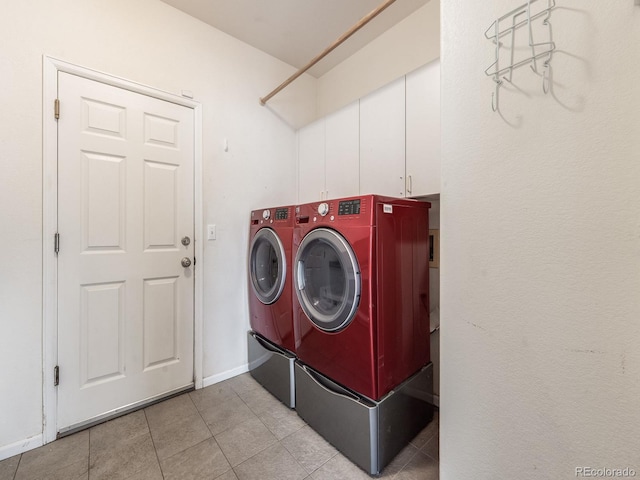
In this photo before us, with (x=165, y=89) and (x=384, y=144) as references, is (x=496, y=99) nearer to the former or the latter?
(x=384, y=144)

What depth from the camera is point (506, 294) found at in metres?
0.76

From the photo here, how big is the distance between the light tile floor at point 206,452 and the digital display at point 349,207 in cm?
122

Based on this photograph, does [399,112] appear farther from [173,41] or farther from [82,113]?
[82,113]

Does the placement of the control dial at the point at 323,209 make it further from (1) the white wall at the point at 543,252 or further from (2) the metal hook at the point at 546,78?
(2) the metal hook at the point at 546,78

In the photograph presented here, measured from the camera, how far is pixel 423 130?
152cm

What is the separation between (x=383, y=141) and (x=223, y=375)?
2081 mm

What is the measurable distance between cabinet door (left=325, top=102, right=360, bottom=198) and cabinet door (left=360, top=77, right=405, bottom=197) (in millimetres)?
57

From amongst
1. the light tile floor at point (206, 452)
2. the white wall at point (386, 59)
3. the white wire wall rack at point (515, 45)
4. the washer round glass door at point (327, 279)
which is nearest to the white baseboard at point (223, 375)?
the light tile floor at point (206, 452)

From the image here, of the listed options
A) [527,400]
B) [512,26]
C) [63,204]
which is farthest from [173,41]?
[527,400]

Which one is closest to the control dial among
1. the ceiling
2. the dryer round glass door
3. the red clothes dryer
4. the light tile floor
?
the red clothes dryer

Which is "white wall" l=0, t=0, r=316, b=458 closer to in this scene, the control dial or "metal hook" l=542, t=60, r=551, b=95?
the control dial

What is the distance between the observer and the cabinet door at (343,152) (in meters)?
1.93

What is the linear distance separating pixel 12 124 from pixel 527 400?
8.02 ft

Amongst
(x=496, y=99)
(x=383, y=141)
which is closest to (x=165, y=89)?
(x=383, y=141)
